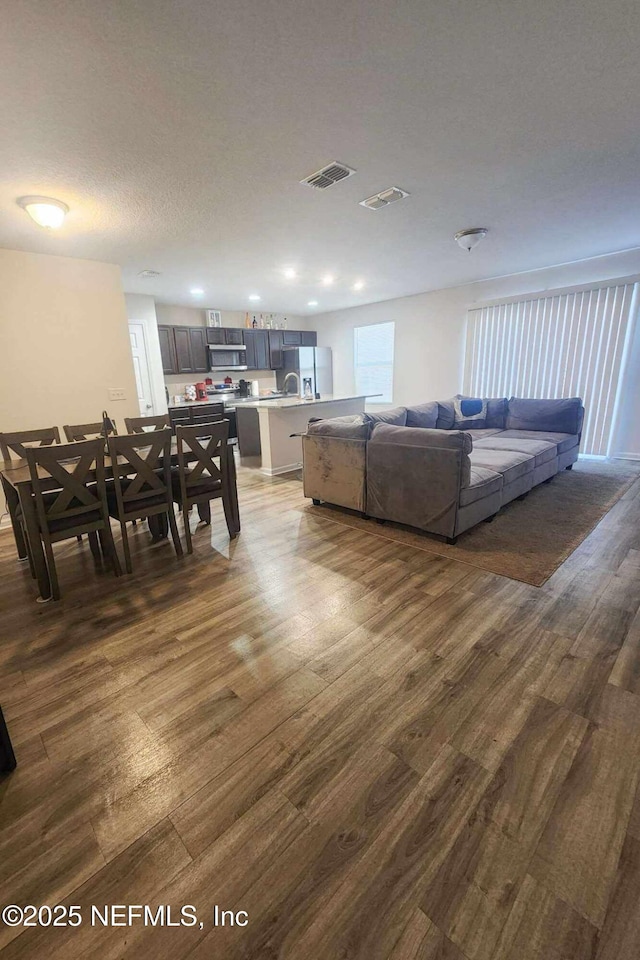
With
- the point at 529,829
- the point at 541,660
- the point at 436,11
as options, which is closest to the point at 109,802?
the point at 529,829

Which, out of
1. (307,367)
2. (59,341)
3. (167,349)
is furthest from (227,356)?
(59,341)

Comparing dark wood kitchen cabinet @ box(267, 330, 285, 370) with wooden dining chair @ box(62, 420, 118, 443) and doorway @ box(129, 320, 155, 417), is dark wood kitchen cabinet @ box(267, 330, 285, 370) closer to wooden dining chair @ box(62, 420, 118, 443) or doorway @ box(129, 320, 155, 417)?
doorway @ box(129, 320, 155, 417)

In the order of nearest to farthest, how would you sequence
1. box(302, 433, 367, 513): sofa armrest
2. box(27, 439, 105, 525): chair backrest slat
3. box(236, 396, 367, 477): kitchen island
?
box(27, 439, 105, 525): chair backrest slat → box(302, 433, 367, 513): sofa armrest → box(236, 396, 367, 477): kitchen island

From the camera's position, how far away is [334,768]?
136cm

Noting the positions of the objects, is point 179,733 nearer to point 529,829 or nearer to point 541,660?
point 529,829

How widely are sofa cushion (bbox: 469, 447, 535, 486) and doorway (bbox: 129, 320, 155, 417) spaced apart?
4.91 m

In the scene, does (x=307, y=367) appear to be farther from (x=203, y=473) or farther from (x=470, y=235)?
(x=203, y=473)

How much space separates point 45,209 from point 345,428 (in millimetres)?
2779

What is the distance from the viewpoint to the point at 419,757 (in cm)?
139

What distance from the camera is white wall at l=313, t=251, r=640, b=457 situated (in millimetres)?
5117

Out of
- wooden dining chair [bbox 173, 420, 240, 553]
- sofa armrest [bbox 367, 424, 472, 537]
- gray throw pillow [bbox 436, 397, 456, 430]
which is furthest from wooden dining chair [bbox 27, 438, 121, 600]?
gray throw pillow [bbox 436, 397, 456, 430]

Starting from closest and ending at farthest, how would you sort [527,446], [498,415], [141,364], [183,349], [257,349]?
1. [527,446]
2. [498,415]
3. [141,364]
4. [183,349]
5. [257,349]

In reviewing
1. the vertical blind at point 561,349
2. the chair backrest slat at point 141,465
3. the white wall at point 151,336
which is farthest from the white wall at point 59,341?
the vertical blind at point 561,349

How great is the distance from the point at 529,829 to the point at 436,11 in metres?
2.80
